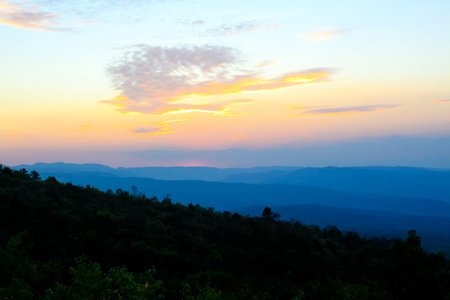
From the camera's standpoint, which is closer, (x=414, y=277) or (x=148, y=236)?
(x=414, y=277)

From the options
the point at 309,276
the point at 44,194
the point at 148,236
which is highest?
the point at 44,194

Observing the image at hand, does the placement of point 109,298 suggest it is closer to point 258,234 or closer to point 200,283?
point 200,283

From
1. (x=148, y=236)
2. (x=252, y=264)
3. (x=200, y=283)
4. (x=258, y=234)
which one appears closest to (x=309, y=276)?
(x=252, y=264)

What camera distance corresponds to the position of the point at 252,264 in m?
24.2

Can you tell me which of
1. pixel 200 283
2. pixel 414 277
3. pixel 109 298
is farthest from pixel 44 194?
pixel 414 277

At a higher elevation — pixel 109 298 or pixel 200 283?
pixel 109 298

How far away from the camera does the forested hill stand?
12.5 metres

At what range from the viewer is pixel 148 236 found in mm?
25312

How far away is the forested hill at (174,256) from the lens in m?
12.5

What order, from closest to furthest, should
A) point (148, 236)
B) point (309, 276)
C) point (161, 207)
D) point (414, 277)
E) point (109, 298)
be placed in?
point (109, 298)
point (414, 277)
point (309, 276)
point (148, 236)
point (161, 207)

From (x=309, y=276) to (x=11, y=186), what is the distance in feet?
78.8

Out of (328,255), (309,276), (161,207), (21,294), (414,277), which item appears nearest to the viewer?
(21,294)

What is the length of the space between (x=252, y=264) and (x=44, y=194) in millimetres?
17429

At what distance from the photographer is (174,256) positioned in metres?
22.7
